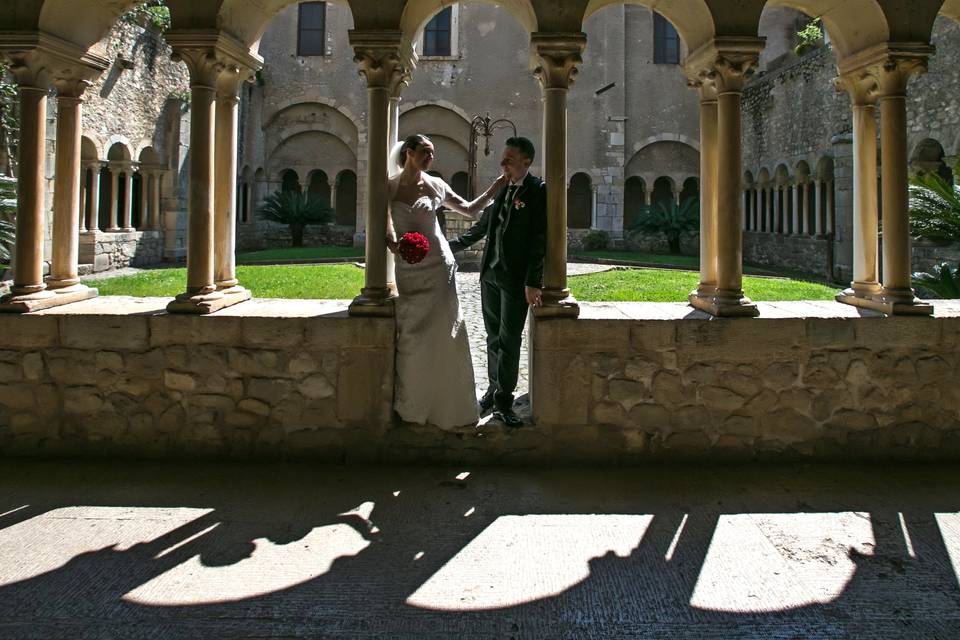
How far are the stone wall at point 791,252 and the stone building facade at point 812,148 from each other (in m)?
0.02

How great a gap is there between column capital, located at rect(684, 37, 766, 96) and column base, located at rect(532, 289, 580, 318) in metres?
1.47

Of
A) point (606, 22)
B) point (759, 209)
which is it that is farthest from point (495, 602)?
point (606, 22)

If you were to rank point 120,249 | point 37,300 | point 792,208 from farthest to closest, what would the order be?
point 792,208 → point 120,249 → point 37,300

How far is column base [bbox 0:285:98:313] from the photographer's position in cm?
381

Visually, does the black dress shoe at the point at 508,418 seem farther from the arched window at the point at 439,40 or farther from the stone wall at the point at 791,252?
the arched window at the point at 439,40

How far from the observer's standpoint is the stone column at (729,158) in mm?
3816

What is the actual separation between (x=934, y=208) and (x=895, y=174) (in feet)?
11.3

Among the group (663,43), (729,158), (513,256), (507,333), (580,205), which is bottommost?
(507,333)

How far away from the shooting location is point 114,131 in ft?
45.5

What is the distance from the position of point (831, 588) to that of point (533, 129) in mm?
19199

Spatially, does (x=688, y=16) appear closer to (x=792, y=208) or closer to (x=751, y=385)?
(x=751, y=385)

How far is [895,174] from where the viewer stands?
13.1 feet

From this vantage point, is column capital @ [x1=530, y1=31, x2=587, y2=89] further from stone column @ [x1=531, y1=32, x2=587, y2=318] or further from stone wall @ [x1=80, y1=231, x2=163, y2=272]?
stone wall @ [x1=80, y1=231, x2=163, y2=272]

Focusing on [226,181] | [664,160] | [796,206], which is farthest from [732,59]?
[664,160]
